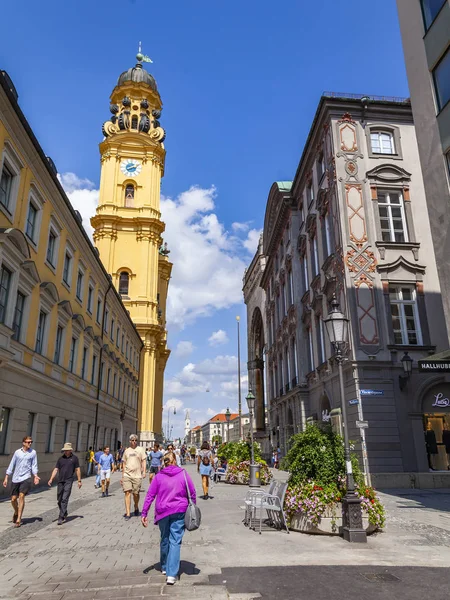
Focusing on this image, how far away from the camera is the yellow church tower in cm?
5088

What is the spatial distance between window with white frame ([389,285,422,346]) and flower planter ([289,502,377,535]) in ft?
40.6

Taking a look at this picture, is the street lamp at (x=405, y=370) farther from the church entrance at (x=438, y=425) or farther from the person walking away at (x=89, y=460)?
the person walking away at (x=89, y=460)

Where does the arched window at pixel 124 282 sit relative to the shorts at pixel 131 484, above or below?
above

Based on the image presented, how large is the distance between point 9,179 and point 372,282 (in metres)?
15.2

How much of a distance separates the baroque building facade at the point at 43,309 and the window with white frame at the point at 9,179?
33 mm

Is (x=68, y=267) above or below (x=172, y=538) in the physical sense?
above

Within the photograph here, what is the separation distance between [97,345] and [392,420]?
17699 millimetres

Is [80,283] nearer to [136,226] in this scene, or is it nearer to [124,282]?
[124,282]

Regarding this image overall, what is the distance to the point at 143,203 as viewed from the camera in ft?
175

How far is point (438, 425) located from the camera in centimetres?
1944

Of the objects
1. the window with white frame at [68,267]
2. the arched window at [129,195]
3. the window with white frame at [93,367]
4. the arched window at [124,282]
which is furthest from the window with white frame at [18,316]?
the arched window at [129,195]

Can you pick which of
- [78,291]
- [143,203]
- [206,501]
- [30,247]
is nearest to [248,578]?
[206,501]

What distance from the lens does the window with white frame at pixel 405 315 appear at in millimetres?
20141

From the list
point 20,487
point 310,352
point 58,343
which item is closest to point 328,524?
point 20,487
